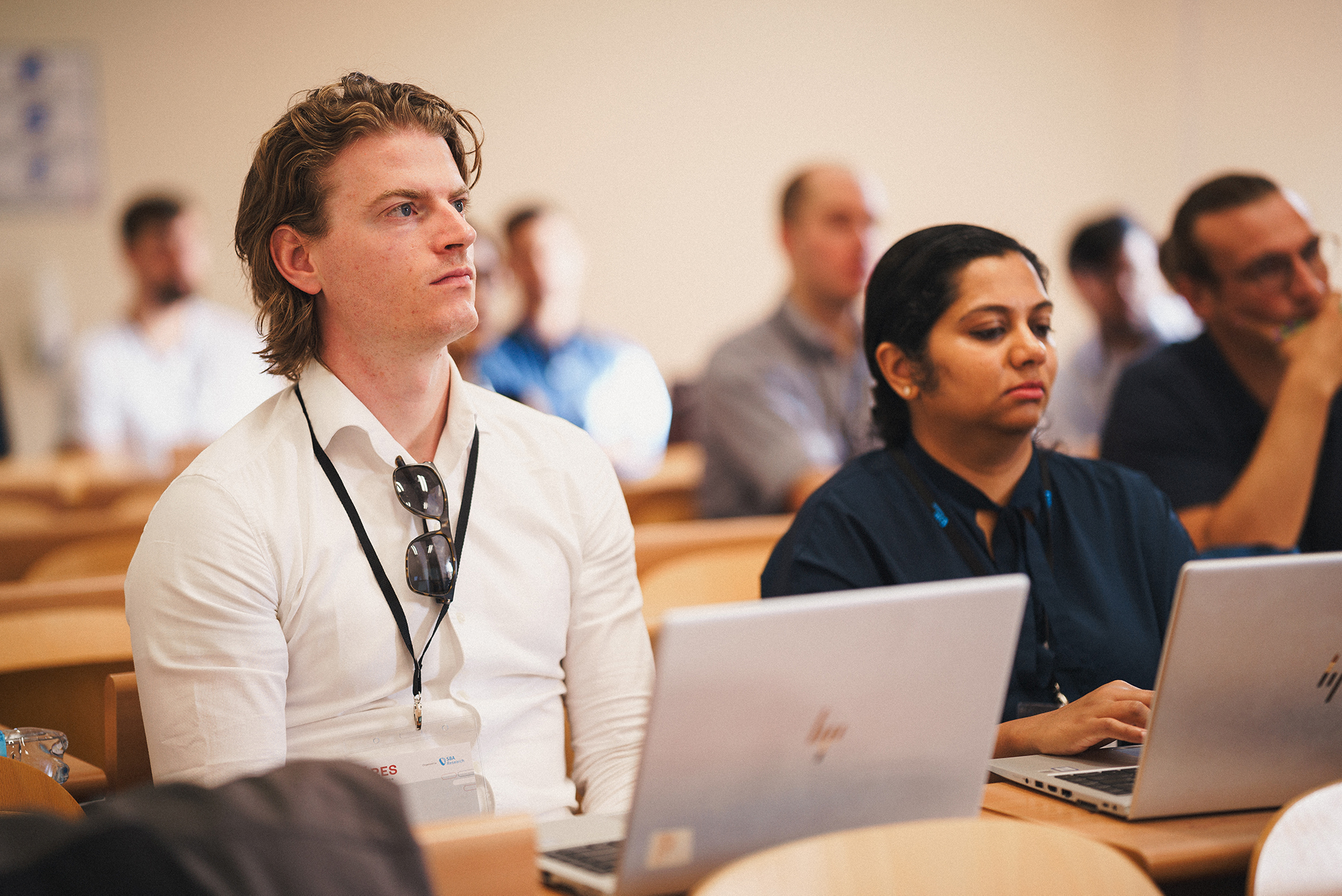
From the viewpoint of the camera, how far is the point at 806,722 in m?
1.02

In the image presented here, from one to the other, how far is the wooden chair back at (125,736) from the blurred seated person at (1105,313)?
3111 mm

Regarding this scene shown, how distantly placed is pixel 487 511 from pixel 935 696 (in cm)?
74

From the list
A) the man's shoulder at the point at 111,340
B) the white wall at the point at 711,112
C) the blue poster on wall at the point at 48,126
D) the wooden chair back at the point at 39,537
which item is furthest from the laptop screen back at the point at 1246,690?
the blue poster on wall at the point at 48,126

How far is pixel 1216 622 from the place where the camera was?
120 cm

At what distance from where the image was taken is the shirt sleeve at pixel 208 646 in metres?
1.38

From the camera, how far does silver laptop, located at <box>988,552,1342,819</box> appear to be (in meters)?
1.20

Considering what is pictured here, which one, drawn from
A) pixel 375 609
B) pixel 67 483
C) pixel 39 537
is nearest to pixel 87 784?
pixel 375 609

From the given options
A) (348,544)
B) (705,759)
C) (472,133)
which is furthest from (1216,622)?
(472,133)

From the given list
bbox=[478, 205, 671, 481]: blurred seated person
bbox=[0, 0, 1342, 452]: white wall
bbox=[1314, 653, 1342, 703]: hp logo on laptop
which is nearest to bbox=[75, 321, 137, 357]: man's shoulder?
bbox=[0, 0, 1342, 452]: white wall

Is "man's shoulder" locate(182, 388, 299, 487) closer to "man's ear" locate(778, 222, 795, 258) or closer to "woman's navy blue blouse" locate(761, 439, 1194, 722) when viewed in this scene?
"woman's navy blue blouse" locate(761, 439, 1194, 722)

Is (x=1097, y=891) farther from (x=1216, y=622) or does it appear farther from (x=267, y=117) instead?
(x=267, y=117)

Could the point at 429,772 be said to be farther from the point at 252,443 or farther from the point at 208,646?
the point at 252,443

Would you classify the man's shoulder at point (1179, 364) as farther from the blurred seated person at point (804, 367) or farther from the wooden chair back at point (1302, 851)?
the wooden chair back at point (1302, 851)

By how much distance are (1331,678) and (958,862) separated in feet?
1.72
